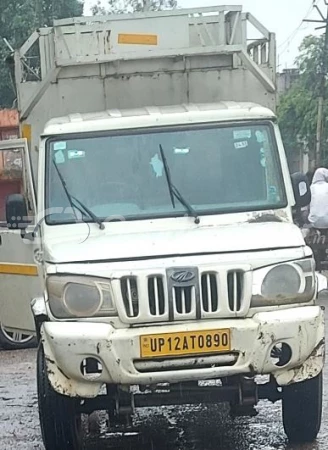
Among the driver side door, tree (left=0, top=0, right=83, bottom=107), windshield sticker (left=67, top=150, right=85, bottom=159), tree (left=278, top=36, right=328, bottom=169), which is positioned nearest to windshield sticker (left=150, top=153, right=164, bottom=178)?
windshield sticker (left=67, top=150, right=85, bottom=159)

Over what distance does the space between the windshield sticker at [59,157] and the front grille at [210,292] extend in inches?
62.2

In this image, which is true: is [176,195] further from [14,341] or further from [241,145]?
[14,341]

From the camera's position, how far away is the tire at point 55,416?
6.16 meters

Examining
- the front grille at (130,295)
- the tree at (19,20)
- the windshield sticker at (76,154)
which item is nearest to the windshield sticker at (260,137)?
the windshield sticker at (76,154)

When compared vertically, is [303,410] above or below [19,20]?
below

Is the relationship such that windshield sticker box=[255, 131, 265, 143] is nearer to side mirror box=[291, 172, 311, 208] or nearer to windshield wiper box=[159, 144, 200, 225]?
side mirror box=[291, 172, 311, 208]

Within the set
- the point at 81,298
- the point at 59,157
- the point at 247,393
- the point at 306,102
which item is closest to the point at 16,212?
the point at 59,157

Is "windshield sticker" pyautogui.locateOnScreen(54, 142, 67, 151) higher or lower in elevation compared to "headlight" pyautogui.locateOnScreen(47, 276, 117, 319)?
higher

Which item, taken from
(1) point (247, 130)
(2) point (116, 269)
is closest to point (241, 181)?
(1) point (247, 130)

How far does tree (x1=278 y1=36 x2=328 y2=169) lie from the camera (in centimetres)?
3641

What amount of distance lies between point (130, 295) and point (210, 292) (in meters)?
0.47

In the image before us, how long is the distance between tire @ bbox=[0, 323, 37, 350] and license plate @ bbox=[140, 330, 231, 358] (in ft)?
16.4

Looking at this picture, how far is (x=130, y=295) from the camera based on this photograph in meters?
5.70

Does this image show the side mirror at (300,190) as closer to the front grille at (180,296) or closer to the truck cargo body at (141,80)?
the front grille at (180,296)
